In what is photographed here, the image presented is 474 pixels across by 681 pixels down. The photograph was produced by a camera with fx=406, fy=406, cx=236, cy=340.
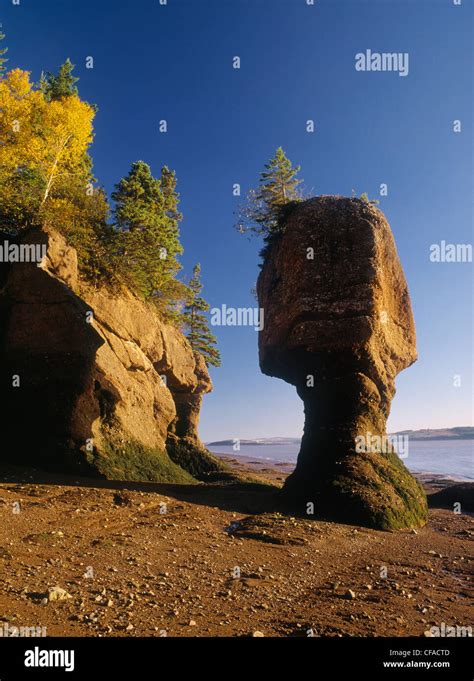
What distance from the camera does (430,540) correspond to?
48.0 ft

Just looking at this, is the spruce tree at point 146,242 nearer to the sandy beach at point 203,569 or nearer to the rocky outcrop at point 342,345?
the rocky outcrop at point 342,345

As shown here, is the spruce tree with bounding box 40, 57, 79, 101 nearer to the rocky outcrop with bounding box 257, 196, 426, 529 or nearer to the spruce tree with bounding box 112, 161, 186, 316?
the spruce tree with bounding box 112, 161, 186, 316

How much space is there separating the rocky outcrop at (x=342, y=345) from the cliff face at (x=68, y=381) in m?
8.73

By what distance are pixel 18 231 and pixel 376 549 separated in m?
24.2

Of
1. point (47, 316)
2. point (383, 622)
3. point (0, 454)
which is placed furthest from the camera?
point (47, 316)

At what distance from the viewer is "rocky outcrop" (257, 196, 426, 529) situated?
57.0 ft

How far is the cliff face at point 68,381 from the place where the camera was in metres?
18.2

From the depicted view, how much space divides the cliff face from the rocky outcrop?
8730mm

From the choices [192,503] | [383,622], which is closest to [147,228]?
[192,503]

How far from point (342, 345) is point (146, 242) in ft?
57.9

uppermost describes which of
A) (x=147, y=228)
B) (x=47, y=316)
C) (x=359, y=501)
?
(x=147, y=228)

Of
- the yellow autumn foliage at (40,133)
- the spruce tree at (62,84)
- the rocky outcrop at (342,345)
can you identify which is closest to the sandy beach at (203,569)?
the rocky outcrop at (342,345)

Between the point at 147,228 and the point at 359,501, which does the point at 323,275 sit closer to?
the point at 359,501

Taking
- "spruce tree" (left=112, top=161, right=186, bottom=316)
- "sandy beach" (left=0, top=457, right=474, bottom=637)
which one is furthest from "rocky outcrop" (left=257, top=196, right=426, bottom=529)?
"spruce tree" (left=112, top=161, right=186, bottom=316)
